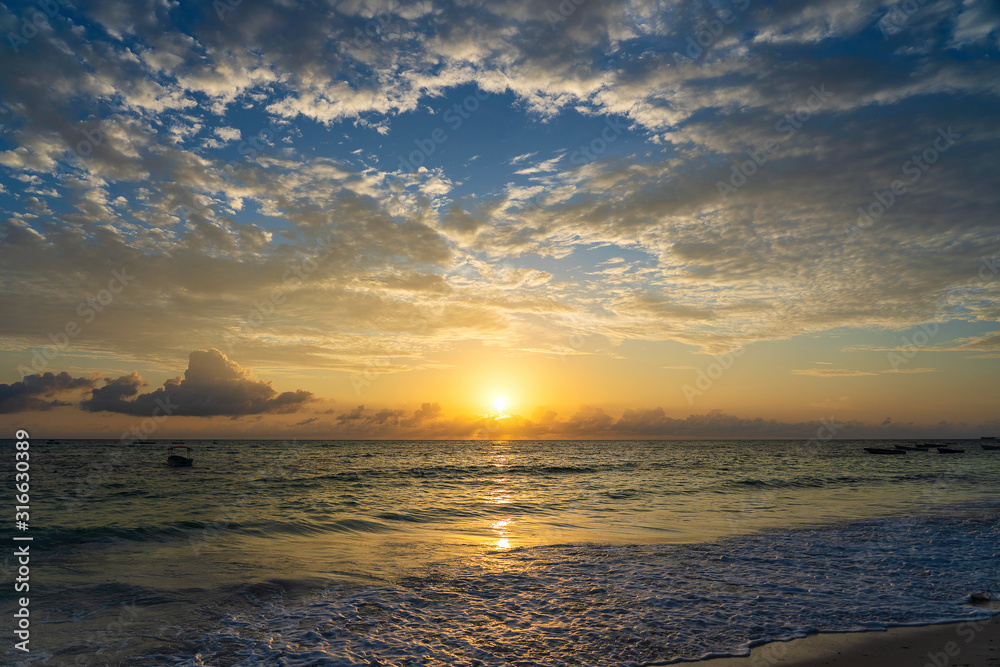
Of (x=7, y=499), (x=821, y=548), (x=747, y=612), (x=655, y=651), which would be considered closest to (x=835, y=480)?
(x=821, y=548)

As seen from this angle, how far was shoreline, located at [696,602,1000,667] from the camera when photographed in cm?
848

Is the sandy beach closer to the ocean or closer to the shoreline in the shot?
the shoreline

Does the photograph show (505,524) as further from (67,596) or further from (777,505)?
(777,505)

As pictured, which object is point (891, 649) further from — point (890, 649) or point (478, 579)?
point (478, 579)

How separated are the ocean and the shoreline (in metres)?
0.35

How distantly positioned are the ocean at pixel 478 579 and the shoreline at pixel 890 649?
35 cm

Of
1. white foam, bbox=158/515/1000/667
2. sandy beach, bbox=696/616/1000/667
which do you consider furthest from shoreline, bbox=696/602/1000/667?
white foam, bbox=158/515/1000/667

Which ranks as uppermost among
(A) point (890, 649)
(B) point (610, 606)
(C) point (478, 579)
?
(A) point (890, 649)

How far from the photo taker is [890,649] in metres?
9.05

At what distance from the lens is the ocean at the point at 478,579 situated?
9.45m

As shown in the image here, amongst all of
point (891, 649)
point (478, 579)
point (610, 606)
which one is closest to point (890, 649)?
point (891, 649)

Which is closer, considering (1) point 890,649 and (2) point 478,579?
(1) point 890,649

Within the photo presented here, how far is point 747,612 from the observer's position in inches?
431

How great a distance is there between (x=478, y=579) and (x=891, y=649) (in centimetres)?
949
